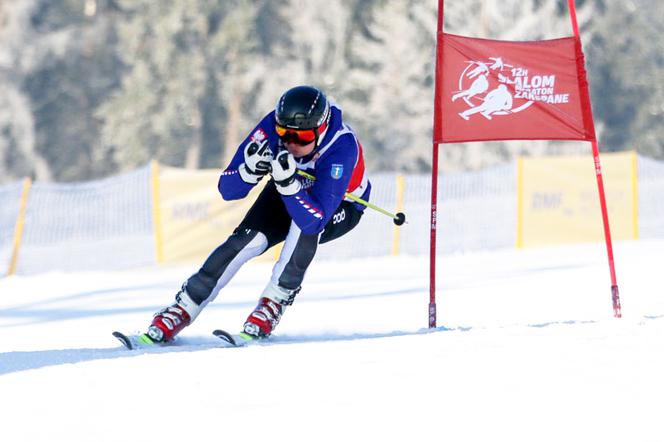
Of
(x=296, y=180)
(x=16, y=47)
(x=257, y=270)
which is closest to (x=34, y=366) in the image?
(x=296, y=180)

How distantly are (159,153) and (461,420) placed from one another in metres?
41.0

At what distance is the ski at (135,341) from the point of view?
20.4 ft

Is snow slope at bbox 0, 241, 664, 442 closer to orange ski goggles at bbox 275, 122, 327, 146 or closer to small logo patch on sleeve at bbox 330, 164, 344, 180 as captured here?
small logo patch on sleeve at bbox 330, 164, 344, 180

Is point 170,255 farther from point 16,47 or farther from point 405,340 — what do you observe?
point 16,47

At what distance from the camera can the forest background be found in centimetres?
4284

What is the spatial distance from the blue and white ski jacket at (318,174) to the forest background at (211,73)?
118 ft

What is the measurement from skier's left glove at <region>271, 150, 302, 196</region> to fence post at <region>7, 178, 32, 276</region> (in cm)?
1039

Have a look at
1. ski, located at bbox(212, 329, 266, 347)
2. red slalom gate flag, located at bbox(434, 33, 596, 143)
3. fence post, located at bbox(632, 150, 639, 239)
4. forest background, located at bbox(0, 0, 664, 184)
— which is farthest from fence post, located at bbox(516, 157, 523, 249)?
forest background, located at bbox(0, 0, 664, 184)

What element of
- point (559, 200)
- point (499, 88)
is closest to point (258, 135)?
point (499, 88)

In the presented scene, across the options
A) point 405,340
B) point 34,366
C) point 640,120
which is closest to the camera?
point 34,366

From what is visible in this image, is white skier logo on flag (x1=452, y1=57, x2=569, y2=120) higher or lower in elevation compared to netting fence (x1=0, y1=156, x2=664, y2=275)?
higher

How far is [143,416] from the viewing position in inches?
177

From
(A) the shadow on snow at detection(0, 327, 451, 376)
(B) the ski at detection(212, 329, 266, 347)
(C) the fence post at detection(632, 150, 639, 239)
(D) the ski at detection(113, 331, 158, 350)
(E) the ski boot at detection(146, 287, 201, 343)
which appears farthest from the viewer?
(C) the fence post at detection(632, 150, 639, 239)

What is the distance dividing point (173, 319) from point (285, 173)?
1.08 m
